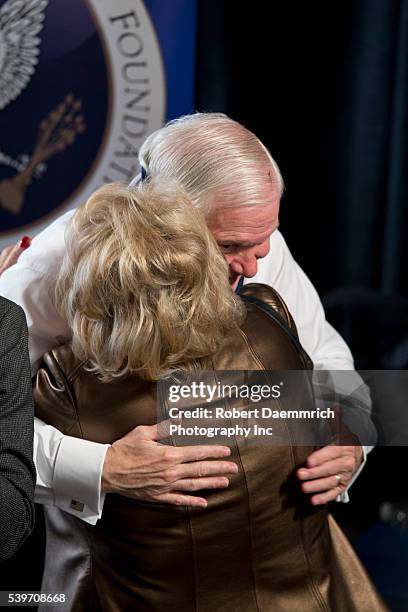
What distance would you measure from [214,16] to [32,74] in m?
0.67

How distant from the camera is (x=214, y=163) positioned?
60.8 inches

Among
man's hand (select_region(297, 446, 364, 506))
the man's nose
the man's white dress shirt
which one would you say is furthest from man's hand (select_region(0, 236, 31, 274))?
man's hand (select_region(297, 446, 364, 506))

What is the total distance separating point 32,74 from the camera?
10.1 feet

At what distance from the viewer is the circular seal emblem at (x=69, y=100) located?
305 centimetres

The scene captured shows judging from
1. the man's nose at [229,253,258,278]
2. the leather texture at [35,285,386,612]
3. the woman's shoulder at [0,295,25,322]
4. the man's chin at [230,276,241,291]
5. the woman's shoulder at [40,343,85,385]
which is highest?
the woman's shoulder at [0,295,25,322]

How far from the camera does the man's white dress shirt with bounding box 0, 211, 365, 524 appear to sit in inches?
56.4

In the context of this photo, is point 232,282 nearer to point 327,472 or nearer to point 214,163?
point 214,163

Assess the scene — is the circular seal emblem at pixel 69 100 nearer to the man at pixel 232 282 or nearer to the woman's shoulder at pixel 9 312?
the man at pixel 232 282

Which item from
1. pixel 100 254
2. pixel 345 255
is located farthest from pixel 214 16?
pixel 100 254

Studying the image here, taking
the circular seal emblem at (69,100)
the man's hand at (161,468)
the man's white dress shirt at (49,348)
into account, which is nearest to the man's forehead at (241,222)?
the man's white dress shirt at (49,348)

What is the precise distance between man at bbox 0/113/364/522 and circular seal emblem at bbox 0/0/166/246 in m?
1.45

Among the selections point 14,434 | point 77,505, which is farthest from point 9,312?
point 77,505

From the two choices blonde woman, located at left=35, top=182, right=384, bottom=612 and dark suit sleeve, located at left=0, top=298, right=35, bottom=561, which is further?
blonde woman, located at left=35, top=182, right=384, bottom=612

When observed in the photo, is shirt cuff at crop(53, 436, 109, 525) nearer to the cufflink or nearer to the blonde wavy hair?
the cufflink
